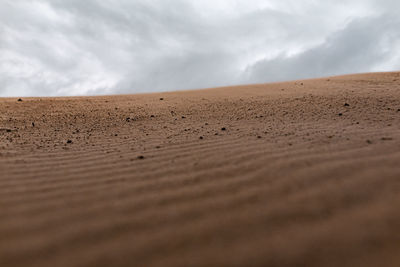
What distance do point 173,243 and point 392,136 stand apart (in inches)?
125

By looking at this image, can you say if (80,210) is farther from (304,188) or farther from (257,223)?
(304,188)

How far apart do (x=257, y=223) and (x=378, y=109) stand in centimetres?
532

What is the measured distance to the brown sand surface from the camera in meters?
1.56

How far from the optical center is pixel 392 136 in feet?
11.1

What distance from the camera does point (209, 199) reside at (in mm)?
2107

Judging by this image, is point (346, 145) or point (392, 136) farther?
point (392, 136)

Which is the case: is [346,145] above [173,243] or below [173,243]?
above

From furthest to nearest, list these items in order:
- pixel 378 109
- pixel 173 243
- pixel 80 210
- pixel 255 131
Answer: pixel 378 109, pixel 255 131, pixel 80 210, pixel 173 243

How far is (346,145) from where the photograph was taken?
3.07 metres

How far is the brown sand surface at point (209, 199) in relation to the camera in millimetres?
1556

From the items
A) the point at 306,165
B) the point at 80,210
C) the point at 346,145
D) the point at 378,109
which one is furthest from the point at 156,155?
the point at 378,109

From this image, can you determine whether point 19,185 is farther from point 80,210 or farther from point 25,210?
point 80,210

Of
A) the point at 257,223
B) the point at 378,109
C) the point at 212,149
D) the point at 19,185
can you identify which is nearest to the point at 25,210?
the point at 19,185

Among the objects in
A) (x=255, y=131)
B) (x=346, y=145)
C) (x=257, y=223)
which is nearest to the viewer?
(x=257, y=223)
